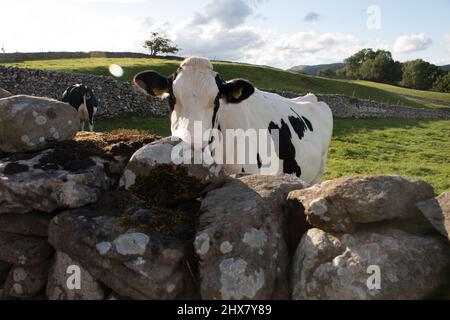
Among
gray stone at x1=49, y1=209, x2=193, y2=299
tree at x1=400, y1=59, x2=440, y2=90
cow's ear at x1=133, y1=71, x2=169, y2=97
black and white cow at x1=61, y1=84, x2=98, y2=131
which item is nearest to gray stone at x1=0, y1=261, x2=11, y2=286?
gray stone at x1=49, y1=209, x2=193, y2=299

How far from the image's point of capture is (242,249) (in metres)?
2.73

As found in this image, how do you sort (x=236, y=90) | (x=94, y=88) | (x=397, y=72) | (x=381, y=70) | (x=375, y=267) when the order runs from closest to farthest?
(x=375, y=267) < (x=236, y=90) < (x=94, y=88) < (x=381, y=70) < (x=397, y=72)

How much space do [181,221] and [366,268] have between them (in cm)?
136

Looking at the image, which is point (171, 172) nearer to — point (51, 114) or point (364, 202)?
point (51, 114)

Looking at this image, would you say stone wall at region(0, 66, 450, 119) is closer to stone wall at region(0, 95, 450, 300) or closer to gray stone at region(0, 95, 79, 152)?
gray stone at region(0, 95, 79, 152)

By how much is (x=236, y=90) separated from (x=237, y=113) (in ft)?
1.95

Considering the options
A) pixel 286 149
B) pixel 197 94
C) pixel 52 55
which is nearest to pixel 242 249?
pixel 197 94

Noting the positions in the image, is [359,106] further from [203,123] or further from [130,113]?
[203,123]

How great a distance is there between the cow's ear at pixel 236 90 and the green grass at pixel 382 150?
725cm

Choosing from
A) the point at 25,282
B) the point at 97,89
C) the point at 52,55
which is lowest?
the point at 25,282

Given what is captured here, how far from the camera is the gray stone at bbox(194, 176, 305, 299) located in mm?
2648

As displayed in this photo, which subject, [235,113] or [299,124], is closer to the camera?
[235,113]

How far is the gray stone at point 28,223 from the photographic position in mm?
3166

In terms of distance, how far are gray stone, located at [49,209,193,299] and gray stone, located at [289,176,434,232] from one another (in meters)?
1.01
